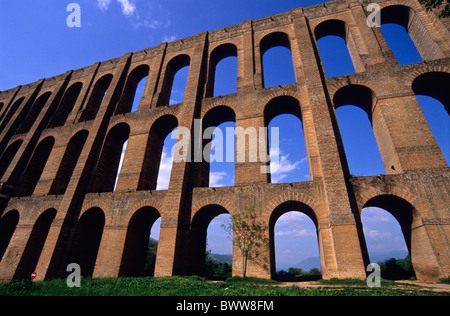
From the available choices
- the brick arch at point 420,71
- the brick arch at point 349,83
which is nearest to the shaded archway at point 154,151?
the brick arch at point 349,83

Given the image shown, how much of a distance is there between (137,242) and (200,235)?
3425 millimetres

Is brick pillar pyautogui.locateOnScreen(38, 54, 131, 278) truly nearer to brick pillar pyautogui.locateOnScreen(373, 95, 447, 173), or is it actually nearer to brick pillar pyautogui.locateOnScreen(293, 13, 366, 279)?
brick pillar pyautogui.locateOnScreen(293, 13, 366, 279)

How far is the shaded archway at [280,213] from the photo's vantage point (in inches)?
375

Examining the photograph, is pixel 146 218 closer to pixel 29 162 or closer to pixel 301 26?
pixel 29 162

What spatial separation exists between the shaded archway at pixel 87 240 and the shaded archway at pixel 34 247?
238 centimetres

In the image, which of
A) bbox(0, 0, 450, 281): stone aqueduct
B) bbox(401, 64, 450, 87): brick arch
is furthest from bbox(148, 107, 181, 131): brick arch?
bbox(401, 64, 450, 87): brick arch

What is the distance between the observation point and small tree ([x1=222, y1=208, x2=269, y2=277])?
9.23m

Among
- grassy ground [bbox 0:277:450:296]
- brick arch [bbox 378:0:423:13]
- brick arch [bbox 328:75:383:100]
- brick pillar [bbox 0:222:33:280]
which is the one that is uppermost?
brick arch [bbox 378:0:423:13]

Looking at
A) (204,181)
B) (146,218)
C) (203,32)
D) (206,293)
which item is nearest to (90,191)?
(146,218)

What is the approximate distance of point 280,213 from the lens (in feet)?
36.1

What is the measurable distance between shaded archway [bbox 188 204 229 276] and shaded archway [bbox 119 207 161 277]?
2.59m

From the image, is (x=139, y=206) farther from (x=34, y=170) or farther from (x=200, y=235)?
(x=34, y=170)

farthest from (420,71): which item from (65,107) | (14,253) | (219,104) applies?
(65,107)

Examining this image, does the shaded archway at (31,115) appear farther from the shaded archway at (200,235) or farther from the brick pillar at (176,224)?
the shaded archway at (200,235)
